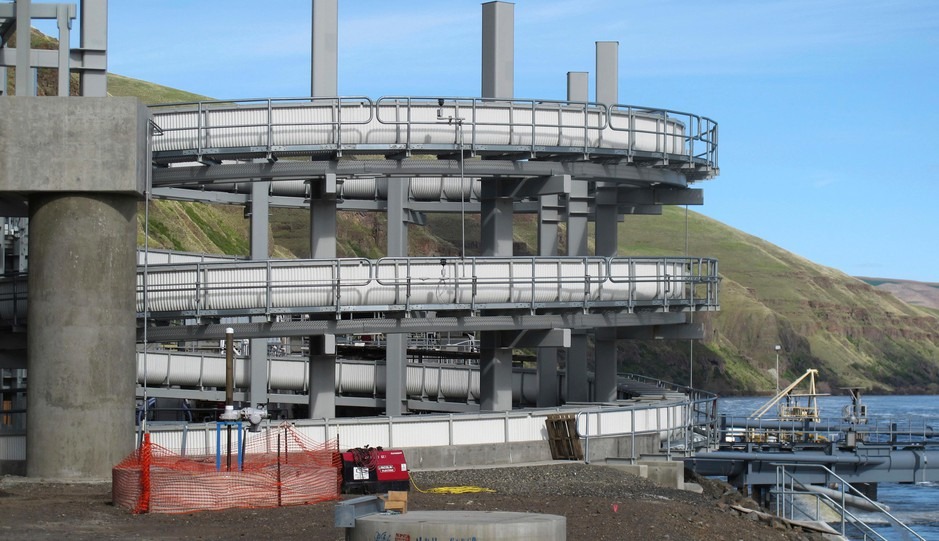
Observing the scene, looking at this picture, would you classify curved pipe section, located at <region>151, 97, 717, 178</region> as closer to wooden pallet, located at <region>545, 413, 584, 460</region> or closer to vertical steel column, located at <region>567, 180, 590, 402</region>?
vertical steel column, located at <region>567, 180, 590, 402</region>

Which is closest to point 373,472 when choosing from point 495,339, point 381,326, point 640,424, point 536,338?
point 381,326

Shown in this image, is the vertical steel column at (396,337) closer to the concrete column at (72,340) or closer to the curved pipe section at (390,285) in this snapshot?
the curved pipe section at (390,285)

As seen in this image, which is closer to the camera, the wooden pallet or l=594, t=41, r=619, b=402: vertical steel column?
the wooden pallet

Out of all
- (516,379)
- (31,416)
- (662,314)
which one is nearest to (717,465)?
(662,314)

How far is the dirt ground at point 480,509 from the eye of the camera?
2534cm

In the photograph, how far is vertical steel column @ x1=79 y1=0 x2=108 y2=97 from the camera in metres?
34.4

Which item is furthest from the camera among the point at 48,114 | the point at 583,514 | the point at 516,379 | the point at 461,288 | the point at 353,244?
the point at 353,244

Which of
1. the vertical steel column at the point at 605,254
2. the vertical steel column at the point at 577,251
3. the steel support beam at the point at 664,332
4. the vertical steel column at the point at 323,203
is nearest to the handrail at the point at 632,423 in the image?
the steel support beam at the point at 664,332

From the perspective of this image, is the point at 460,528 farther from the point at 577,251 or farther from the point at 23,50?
the point at 577,251

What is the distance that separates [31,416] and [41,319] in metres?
2.11

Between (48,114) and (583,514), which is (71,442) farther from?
(583,514)

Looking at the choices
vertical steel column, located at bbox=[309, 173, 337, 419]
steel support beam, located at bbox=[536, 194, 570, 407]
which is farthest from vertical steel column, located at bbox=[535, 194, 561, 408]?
vertical steel column, located at bbox=[309, 173, 337, 419]

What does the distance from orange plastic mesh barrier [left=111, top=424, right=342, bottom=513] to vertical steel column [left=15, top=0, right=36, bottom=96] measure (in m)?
8.95

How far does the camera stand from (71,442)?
32688 millimetres
